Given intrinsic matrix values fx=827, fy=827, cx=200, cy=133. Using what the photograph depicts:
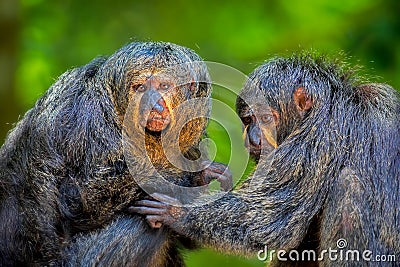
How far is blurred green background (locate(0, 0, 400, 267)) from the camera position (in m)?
12.6

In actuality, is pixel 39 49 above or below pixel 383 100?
above

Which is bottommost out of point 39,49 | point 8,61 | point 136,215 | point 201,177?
point 136,215

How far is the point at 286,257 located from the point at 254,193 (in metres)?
0.82

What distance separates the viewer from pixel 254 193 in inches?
300

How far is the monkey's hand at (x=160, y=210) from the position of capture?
743 centimetres

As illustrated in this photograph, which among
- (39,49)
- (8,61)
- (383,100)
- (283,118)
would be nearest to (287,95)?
(283,118)

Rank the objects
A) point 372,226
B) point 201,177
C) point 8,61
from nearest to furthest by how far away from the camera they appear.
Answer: point 372,226 → point 201,177 → point 8,61

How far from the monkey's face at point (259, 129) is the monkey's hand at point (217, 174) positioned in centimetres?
31

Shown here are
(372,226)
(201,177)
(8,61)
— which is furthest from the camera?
(8,61)

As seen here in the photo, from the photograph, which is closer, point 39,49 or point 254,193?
point 254,193

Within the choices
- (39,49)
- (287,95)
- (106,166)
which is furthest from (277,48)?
(106,166)

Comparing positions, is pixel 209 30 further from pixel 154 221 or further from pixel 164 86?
pixel 154 221

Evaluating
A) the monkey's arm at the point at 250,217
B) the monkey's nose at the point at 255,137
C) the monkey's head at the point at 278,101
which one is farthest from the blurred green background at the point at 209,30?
the monkey's arm at the point at 250,217

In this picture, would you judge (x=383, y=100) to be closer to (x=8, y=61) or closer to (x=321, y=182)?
(x=321, y=182)
